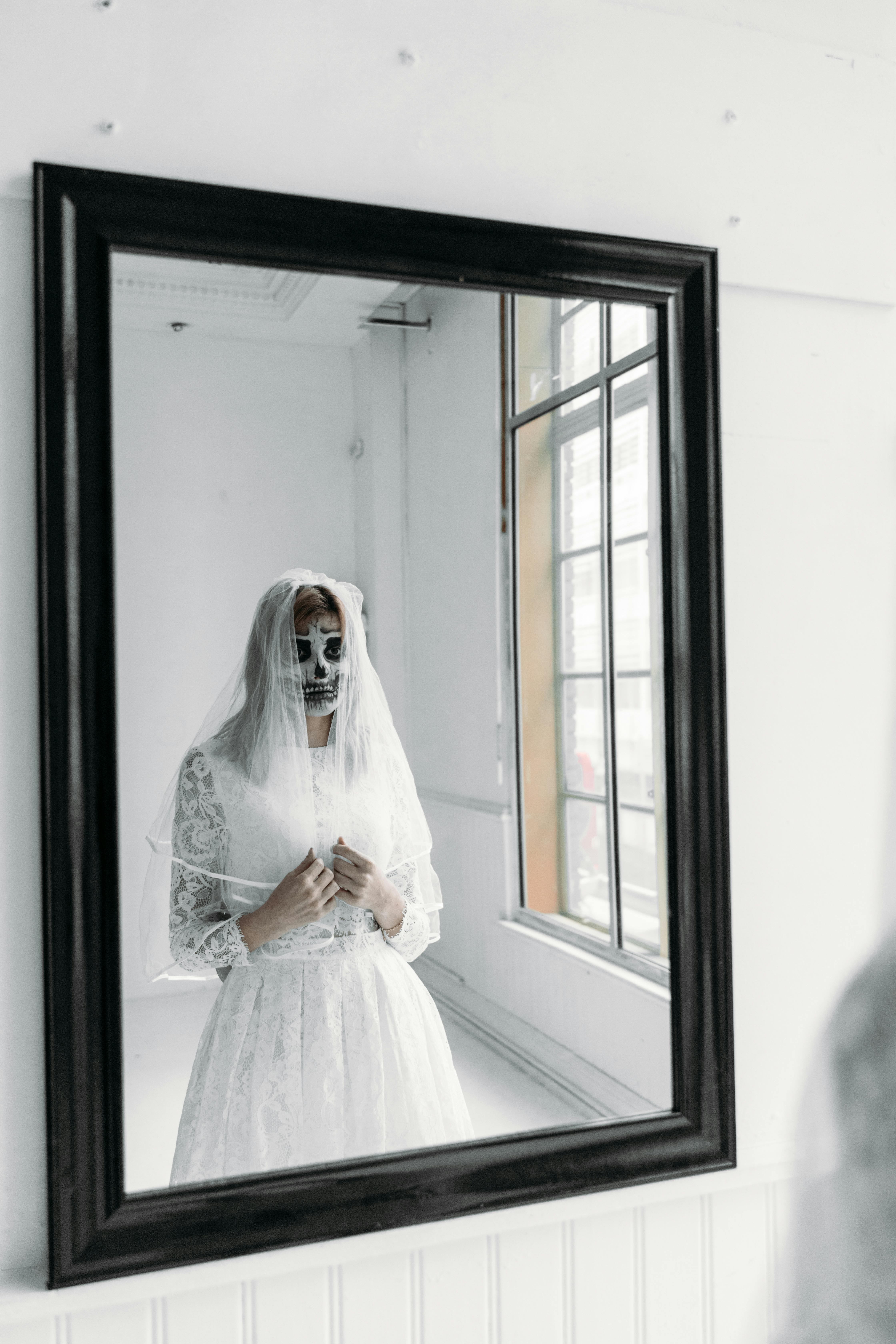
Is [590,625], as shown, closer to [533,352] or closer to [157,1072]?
[533,352]

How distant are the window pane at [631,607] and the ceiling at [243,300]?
384 mm

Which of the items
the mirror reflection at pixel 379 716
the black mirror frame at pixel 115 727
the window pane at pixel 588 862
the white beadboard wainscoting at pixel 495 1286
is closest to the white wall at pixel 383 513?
the mirror reflection at pixel 379 716

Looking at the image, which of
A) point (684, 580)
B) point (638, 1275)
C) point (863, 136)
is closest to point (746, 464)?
point (684, 580)

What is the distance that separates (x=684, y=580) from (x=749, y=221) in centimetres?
47

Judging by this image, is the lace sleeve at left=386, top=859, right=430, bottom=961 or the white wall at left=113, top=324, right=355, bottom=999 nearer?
the white wall at left=113, top=324, right=355, bottom=999

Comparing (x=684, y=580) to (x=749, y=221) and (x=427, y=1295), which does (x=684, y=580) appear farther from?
(x=427, y=1295)

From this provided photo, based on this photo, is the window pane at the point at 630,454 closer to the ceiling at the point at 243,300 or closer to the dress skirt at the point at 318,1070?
the ceiling at the point at 243,300

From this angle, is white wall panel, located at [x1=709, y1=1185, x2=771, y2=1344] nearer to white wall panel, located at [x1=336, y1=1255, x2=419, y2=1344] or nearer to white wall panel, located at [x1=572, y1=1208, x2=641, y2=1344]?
white wall panel, located at [x1=572, y1=1208, x2=641, y2=1344]

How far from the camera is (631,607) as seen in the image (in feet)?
4.04

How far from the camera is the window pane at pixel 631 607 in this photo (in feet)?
4.01

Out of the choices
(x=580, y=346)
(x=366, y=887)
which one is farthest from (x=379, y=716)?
(x=580, y=346)

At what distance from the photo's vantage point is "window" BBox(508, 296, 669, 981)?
46.0 inches

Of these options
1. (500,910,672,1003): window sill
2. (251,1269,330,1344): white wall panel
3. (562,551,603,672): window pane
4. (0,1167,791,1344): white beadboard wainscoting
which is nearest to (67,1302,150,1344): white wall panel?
(0,1167,791,1344): white beadboard wainscoting

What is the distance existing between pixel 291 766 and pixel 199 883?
15cm
